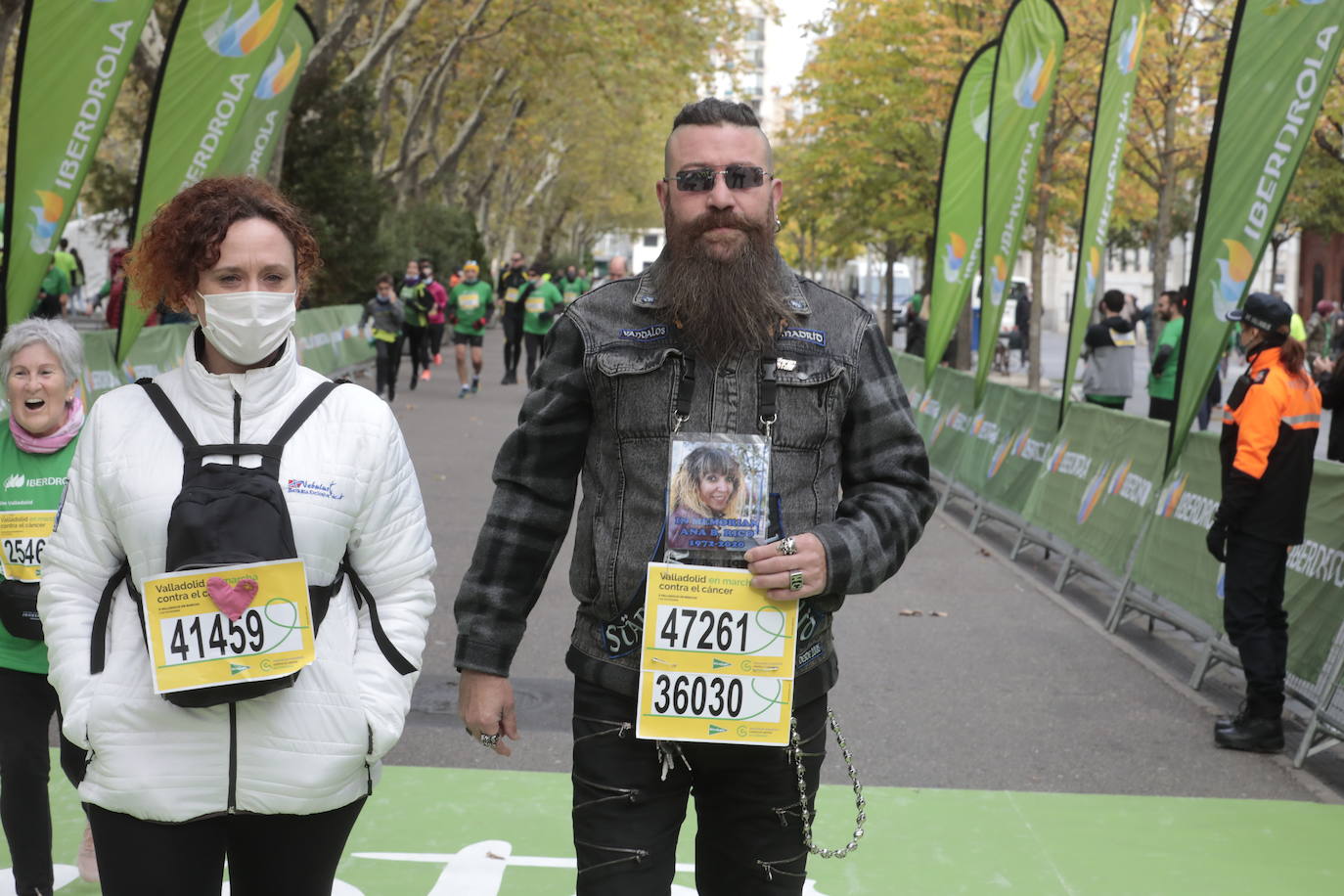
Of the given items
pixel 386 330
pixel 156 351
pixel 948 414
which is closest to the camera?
pixel 156 351

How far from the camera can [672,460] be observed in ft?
9.98

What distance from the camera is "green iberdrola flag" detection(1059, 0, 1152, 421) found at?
38.0 feet

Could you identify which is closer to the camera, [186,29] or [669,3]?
[186,29]

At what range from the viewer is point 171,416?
3.03 meters

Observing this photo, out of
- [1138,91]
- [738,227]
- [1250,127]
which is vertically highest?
[1138,91]

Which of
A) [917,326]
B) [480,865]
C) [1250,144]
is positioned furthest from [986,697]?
[917,326]

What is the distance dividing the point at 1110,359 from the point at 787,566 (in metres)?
12.9

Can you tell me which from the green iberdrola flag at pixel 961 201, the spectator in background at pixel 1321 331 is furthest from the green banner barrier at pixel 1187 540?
the spectator in background at pixel 1321 331

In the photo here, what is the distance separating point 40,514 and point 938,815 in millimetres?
3351

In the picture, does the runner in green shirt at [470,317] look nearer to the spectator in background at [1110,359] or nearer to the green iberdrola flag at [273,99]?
the green iberdrola flag at [273,99]

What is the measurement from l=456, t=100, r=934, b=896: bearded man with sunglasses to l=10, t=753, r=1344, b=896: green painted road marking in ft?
6.63

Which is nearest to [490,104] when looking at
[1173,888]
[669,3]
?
[669,3]

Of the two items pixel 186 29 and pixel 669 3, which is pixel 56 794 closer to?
pixel 186 29

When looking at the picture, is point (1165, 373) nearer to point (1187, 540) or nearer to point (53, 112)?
point (1187, 540)
